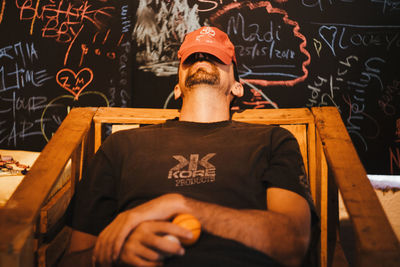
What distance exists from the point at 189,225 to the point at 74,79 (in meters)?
1.76

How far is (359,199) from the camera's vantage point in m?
1.04

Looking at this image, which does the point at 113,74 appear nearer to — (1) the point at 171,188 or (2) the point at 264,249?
(1) the point at 171,188

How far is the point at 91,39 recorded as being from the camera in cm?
222

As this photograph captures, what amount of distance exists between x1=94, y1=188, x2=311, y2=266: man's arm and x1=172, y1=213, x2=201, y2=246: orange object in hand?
48mm

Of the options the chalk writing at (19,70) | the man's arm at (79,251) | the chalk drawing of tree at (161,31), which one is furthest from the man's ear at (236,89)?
the chalk writing at (19,70)

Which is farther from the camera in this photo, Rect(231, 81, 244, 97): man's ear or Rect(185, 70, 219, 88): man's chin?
Rect(231, 81, 244, 97): man's ear

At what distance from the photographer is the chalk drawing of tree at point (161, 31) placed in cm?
218

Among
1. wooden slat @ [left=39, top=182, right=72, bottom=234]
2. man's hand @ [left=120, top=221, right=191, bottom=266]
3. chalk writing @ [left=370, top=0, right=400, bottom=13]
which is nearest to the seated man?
man's hand @ [left=120, top=221, right=191, bottom=266]

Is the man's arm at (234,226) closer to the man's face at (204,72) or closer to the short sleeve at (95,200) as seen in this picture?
the short sleeve at (95,200)

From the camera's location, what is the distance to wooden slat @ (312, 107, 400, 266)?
0.82 metres

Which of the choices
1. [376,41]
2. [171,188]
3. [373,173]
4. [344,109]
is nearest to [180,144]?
[171,188]

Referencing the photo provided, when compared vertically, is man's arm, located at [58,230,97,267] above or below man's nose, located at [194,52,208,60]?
below

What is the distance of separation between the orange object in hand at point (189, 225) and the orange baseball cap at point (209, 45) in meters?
0.94

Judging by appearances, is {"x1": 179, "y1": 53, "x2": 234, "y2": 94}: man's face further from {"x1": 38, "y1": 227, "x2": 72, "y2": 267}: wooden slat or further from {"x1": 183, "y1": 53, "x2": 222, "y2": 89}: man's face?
{"x1": 38, "y1": 227, "x2": 72, "y2": 267}: wooden slat
